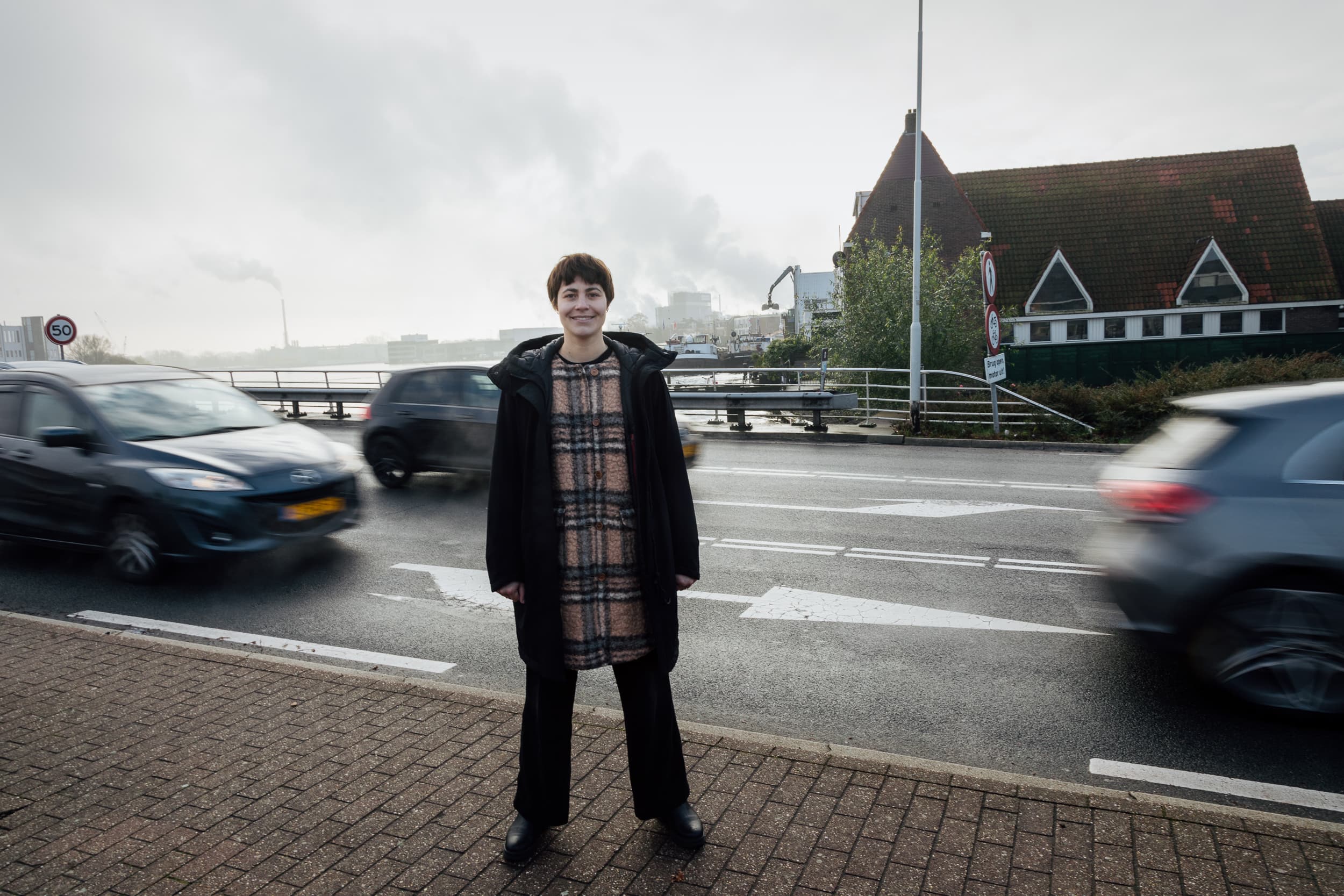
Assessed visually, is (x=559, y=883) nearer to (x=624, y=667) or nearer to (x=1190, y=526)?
(x=624, y=667)

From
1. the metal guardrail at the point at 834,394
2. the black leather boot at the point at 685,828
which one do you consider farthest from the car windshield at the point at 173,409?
the black leather boot at the point at 685,828

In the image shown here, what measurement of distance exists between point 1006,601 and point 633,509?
411 centimetres

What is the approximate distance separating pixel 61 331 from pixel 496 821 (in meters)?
24.9

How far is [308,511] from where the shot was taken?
23.2 ft

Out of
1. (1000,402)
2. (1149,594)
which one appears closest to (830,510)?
(1149,594)

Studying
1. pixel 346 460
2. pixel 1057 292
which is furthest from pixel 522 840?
pixel 1057 292

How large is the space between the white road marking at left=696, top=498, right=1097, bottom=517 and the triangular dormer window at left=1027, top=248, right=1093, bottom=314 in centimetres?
2997

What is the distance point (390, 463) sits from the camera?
11.2m

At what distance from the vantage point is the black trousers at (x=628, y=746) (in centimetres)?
313

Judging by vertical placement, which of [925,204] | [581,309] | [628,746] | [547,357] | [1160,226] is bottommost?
[628,746]

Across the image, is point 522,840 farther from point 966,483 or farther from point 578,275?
point 966,483

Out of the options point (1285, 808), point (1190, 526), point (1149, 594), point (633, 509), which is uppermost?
point (633, 509)

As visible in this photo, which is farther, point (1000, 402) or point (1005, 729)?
point (1000, 402)

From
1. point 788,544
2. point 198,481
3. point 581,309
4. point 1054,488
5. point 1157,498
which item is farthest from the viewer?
point 1054,488
